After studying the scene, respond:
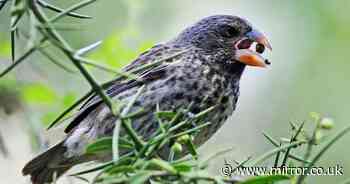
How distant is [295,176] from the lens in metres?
1.35

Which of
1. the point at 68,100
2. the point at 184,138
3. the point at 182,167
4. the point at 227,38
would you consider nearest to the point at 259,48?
the point at 227,38

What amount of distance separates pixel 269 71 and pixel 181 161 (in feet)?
16.9

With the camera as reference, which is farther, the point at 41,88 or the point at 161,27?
the point at 161,27

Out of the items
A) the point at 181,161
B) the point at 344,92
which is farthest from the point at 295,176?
the point at 344,92

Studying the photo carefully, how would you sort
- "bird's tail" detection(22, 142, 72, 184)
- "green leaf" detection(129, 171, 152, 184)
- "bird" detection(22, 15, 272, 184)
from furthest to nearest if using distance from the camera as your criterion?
"bird's tail" detection(22, 142, 72, 184) → "bird" detection(22, 15, 272, 184) → "green leaf" detection(129, 171, 152, 184)

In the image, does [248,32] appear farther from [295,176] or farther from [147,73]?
[295,176]

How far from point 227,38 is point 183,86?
1.76 ft

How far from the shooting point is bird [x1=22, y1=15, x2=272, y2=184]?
3199 mm

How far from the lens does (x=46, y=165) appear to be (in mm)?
3492

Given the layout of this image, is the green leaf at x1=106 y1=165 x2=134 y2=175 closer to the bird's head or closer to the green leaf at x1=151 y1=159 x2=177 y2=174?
the green leaf at x1=151 y1=159 x2=177 y2=174

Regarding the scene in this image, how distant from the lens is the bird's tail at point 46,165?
339cm

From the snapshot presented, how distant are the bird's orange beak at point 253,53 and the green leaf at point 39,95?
2.70 feet

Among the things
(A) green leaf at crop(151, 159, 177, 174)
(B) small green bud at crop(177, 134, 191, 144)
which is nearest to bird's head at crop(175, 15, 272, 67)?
(B) small green bud at crop(177, 134, 191, 144)

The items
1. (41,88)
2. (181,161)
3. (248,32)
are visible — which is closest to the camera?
(181,161)
